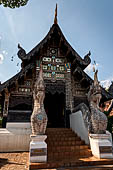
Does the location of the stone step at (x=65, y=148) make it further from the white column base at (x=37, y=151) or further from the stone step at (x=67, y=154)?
the white column base at (x=37, y=151)

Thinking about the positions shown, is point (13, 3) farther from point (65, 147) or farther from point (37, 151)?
point (65, 147)

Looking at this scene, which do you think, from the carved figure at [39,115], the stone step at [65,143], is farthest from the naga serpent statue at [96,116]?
the carved figure at [39,115]

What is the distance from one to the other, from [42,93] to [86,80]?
4412 mm

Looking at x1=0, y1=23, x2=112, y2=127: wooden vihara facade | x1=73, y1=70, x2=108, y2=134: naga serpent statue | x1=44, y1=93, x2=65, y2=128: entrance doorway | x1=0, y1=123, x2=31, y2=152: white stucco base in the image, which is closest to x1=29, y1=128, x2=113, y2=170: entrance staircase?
x1=73, y1=70, x2=108, y2=134: naga serpent statue

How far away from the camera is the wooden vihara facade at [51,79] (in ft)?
23.4

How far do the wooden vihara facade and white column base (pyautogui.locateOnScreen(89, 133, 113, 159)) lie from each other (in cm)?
325

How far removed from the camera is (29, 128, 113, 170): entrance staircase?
344 centimetres

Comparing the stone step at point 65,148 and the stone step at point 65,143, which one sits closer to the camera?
the stone step at point 65,148

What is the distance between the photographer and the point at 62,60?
8.75m

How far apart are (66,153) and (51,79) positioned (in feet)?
15.7

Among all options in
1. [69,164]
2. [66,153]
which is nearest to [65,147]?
[66,153]

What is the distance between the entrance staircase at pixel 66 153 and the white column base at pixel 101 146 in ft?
0.73

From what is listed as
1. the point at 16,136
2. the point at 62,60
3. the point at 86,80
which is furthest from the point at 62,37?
the point at 16,136

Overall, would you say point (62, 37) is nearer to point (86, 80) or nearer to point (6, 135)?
point (86, 80)
